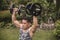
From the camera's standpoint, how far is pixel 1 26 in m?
11.2

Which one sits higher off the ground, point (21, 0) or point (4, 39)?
point (21, 0)

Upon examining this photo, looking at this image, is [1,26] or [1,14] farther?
[1,14]

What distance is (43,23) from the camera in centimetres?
1118

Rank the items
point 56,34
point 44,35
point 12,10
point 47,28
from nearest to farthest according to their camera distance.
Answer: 1. point 12,10
2. point 56,34
3. point 44,35
4. point 47,28

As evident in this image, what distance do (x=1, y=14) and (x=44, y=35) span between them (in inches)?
141

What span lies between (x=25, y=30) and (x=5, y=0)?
969 centimetres

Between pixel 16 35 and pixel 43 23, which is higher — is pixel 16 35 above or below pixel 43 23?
below

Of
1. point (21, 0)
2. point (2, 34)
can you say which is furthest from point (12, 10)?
point (21, 0)

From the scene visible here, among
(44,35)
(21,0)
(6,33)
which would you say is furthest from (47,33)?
(21,0)

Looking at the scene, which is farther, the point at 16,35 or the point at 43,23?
the point at 43,23

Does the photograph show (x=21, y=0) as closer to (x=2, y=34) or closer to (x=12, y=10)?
(x=2, y=34)

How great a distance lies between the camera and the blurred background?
370 inches

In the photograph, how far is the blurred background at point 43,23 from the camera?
9.41 m

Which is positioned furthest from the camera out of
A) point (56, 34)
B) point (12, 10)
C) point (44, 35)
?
point (44, 35)
